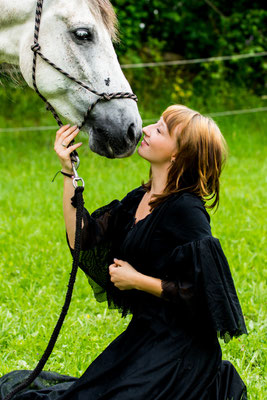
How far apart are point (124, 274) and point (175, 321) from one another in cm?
24

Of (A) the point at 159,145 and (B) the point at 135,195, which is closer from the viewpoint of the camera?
(A) the point at 159,145

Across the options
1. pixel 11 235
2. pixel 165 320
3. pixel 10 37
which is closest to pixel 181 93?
pixel 11 235

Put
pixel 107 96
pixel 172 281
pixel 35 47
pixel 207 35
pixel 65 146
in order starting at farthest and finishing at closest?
pixel 207 35, pixel 35 47, pixel 107 96, pixel 65 146, pixel 172 281

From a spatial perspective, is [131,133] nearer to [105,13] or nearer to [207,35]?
[105,13]

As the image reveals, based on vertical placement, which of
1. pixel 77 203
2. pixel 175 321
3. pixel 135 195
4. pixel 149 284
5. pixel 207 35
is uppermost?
pixel 77 203

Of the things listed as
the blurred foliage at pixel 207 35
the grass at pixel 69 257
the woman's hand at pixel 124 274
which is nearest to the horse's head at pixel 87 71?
the woman's hand at pixel 124 274

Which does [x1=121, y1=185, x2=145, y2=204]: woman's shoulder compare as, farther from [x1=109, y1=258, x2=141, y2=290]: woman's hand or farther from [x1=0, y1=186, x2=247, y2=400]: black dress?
[x1=109, y1=258, x2=141, y2=290]: woman's hand

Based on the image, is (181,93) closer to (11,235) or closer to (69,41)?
(11,235)

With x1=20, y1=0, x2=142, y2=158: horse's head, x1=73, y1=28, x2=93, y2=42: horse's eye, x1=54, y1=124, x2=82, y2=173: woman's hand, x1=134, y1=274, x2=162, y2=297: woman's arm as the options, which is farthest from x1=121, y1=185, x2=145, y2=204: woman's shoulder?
x1=73, y1=28, x2=93, y2=42: horse's eye

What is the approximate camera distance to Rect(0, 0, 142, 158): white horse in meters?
2.09

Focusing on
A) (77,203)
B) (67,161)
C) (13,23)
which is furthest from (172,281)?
(13,23)

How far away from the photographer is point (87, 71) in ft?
7.06

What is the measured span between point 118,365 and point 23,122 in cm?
650

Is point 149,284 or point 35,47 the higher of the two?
point 35,47
